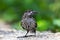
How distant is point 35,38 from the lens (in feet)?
23.9

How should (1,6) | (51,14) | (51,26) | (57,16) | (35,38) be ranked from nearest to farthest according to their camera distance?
(35,38) → (51,26) → (57,16) → (51,14) → (1,6)

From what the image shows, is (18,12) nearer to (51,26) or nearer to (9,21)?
(9,21)

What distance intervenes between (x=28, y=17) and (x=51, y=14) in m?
4.83

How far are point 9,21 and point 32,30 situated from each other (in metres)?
5.92

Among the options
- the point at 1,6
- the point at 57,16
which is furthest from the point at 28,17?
the point at 1,6

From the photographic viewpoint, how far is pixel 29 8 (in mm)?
12867

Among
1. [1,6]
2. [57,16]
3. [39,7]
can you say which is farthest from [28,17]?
[1,6]

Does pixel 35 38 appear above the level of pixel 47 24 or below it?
below

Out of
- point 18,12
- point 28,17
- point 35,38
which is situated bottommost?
point 35,38

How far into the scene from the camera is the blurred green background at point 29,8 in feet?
38.0

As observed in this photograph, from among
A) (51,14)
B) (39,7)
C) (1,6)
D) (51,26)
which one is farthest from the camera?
(1,6)

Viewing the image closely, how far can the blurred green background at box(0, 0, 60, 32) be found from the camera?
1157 cm

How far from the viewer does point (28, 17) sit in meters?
7.38

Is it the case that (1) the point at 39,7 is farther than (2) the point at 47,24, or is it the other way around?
(1) the point at 39,7
